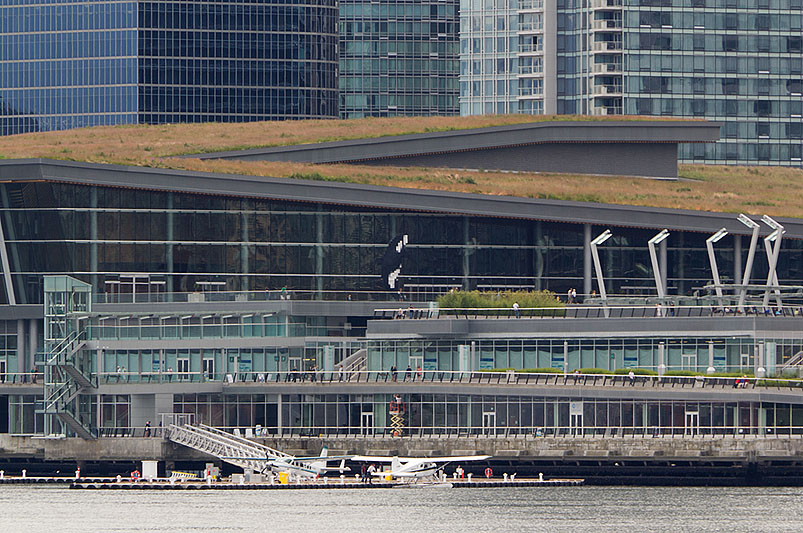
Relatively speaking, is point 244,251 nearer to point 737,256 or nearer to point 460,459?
point 737,256

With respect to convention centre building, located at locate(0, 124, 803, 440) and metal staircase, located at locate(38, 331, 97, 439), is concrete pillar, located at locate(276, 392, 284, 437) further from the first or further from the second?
metal staircase, located at locate(38, 331, 97, 439)

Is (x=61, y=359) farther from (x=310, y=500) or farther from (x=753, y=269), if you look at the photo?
(x=753, y=269)

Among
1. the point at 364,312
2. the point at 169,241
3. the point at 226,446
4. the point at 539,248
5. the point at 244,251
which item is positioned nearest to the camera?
the point at 226,446

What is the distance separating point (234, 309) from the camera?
7170 inches

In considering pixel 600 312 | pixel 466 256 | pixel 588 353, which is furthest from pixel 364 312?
pixel 588 353

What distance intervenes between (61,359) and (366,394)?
22.4 m

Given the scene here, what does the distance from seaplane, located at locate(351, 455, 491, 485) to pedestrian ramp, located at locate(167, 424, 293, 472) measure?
704 centimetres

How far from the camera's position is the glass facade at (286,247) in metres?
192

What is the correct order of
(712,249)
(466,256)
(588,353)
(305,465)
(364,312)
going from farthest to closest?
(466,256) < (364,312) < (712,249) < (588,353) < (305,465)

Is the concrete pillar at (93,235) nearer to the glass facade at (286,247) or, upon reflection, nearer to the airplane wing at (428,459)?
the glass facade at (286,247)

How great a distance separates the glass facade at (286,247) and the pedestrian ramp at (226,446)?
2686 centimetres

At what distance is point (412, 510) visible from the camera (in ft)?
461

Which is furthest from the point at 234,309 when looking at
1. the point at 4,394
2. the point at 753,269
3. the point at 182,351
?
the point at 753,269

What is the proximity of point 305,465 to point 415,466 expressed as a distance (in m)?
7.85
